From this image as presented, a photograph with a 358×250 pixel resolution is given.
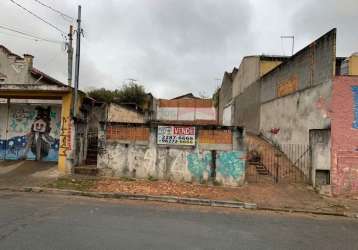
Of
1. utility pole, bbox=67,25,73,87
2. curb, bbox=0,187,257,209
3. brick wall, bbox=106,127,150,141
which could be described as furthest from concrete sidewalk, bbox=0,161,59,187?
utility pole, bbox=67,25,73,87

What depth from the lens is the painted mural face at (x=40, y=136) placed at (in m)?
15.5

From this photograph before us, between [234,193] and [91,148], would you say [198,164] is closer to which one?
[234,193]

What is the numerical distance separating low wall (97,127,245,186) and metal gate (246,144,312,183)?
157 centimetres

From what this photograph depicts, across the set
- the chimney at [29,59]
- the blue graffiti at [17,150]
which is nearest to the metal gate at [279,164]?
the blue graffiti at [17,150]

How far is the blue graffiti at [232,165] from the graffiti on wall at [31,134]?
27.2 ft

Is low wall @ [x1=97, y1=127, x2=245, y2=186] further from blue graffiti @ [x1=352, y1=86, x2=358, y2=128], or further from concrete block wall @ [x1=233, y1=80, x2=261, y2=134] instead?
concrete block wall @ [x1=233, y1=80, x2=261, y2=134]

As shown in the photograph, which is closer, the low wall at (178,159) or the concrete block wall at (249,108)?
the low wall at (178,159)

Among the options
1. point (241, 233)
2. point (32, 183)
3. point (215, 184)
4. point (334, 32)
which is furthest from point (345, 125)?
point (32, 183)

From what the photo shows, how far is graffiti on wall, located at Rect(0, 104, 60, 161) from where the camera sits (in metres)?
15.5

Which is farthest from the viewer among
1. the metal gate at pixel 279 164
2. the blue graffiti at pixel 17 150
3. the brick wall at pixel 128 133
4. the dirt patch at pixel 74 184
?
the blue graffiti at pixel 17 150

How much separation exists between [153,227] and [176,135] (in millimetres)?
6481

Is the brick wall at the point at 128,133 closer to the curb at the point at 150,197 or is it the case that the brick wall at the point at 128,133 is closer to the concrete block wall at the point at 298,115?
the curb at the point at 150,197

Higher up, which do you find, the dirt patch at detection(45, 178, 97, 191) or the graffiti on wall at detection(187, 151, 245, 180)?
the graffiti on wall at detection(187, 151, 245, 180)

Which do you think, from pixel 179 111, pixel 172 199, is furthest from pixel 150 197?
pixel 179 111
